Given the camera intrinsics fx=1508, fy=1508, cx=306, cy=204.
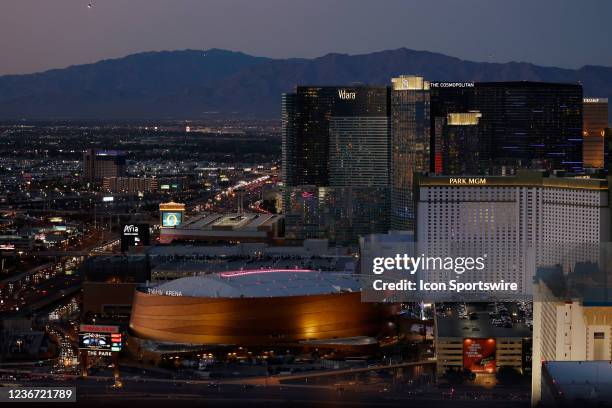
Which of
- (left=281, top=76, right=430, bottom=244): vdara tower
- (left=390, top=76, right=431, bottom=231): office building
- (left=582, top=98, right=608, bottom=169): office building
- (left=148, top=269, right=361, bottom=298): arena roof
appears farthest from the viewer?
(left=582, top=98, right=608, bottom=169): office building

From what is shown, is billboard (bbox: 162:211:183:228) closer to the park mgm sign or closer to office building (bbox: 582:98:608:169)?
office building (bbox: 582:98:608:169)

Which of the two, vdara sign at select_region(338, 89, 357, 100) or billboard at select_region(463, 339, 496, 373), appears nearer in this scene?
billboard at select_region(463, 339, 496, 373)

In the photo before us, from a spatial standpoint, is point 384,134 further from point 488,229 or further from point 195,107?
point 195,107

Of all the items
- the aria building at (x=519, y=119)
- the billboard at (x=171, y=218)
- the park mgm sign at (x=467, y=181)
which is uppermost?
the aria building at (x=519, y=119)

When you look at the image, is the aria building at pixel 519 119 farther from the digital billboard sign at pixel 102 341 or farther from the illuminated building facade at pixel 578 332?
the illuminated building facade at pixel 578 332

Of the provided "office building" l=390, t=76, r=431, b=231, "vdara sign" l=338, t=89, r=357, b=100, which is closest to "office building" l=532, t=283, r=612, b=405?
"office building" l=390, t=76, r=431, b=231

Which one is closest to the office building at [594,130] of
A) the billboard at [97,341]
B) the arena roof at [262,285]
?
the arena roof at [262,285]

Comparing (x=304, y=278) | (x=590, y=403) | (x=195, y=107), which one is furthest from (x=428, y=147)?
(x=195, y=107)
